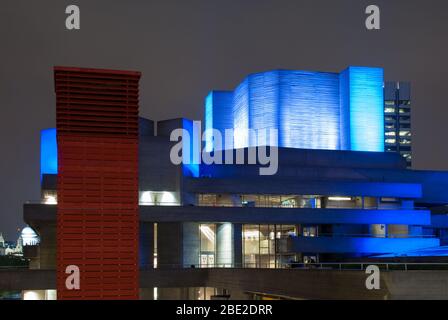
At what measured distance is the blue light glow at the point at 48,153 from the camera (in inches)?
2992

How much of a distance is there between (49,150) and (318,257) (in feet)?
102

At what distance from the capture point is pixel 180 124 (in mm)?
74375

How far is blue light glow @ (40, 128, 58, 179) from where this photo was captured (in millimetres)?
76000

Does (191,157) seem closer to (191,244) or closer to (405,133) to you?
(191,244)

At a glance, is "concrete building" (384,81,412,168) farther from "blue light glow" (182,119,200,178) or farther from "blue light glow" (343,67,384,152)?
"blue light glow" (182,119,200,178)

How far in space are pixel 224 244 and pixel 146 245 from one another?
352 inches

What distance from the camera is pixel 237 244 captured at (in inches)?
2881

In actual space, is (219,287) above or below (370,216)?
below

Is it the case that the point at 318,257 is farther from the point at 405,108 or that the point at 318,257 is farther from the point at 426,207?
the point at 405,108

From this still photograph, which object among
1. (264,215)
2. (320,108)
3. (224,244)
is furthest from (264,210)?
(320,108)

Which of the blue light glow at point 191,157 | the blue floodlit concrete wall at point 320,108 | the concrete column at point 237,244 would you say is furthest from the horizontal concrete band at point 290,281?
the blue floodlit concrete wall at point 320,108

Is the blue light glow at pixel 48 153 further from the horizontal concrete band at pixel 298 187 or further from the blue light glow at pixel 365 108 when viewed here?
the blue light glow at pixel 365 108

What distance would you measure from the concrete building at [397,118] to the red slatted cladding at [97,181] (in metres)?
168
